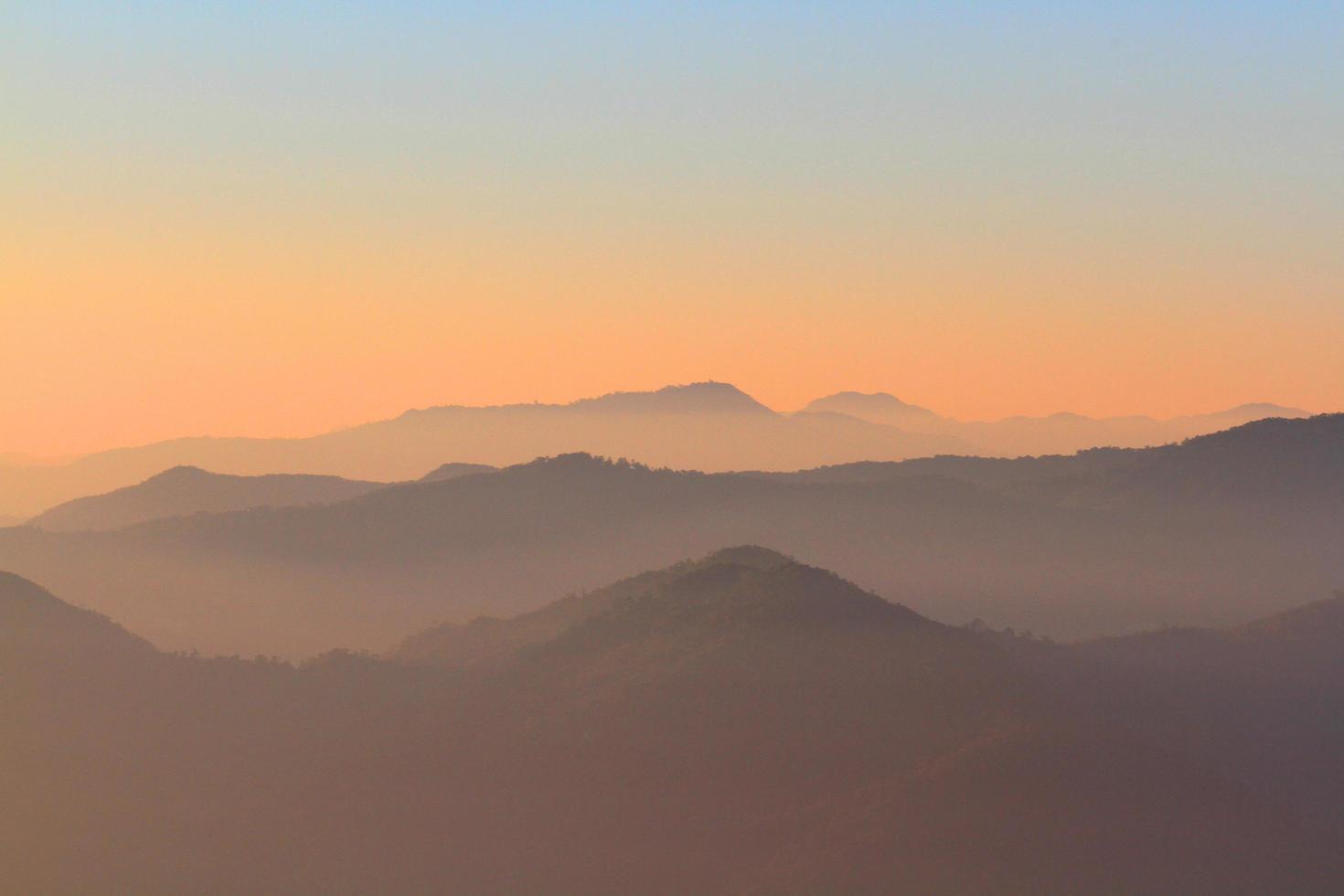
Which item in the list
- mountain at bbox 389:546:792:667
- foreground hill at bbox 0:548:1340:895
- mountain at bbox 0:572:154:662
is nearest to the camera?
foreground hill at bbox 0:548:1340:895

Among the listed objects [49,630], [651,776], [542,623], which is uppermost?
[49,630]

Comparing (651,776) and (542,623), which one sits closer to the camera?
(651,776)

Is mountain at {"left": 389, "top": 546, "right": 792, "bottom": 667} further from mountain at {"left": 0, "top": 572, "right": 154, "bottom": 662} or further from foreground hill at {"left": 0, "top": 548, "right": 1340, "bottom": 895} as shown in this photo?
mountain at {"left": 0, "top": 572, "right": 154, "bottom": 662}

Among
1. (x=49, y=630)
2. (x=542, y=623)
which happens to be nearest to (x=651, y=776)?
(x=542, y=623)

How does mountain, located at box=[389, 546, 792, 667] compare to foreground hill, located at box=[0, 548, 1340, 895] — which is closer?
foreground hill, located at box=[0, 548, 1340, 895]

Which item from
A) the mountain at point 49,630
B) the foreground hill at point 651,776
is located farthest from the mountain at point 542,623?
the mountain at point 49,630

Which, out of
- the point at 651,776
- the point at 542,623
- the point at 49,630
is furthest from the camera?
the point at 542,623

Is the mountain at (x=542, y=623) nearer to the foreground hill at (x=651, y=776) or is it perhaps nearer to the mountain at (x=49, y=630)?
the foreground hill at (x=651, y=776)

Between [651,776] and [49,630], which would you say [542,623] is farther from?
[651,776]

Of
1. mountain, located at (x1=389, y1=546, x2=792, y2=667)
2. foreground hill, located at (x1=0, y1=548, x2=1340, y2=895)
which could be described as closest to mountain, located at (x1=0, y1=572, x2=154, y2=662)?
foreground hill, located at (x1=0, y1=548, x2=1340, y2=895)
